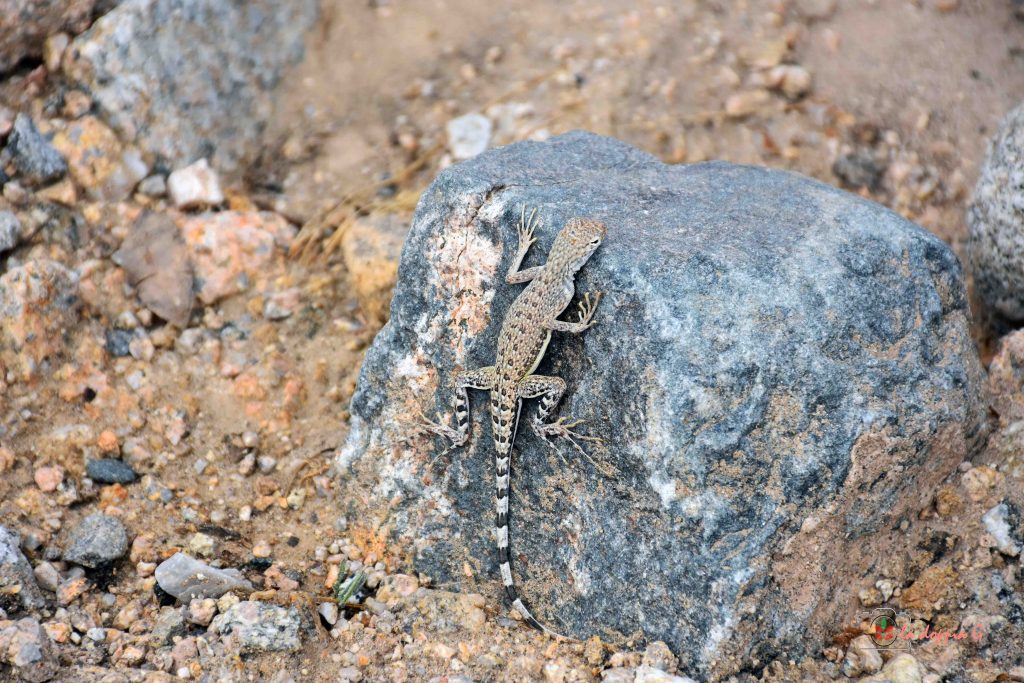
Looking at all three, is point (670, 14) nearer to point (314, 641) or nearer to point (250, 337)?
point (250, 337)

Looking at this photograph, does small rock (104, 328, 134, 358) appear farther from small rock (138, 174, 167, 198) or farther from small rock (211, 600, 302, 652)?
small rock (211, 600, 302, 652)

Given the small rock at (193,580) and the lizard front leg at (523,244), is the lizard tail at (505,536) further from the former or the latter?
the small rock at (193,580)

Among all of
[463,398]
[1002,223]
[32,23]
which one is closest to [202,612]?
[463,398]

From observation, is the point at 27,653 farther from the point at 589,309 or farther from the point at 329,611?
the point at 589,309

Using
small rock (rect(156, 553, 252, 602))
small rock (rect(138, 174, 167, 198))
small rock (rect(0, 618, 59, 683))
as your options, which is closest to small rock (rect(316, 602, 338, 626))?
small rock (rect(156, 553, 252, 602))

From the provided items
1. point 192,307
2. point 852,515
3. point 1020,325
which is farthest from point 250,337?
point 1020,325
